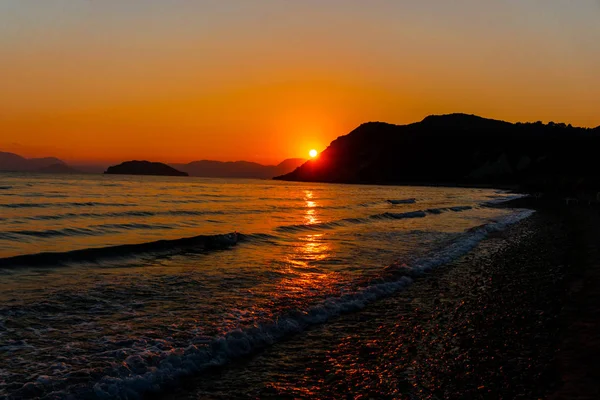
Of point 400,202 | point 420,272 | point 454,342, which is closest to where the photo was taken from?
point 454,342

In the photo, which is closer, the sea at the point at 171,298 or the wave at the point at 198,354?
the wave at the point at 198,354

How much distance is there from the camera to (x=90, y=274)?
14.1 m

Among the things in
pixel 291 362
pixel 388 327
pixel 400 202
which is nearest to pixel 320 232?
pixel 388 327

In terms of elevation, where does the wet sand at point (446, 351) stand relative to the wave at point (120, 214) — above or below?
below

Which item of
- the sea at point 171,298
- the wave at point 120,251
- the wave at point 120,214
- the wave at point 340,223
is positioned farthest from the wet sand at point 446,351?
the wave at point 120,214

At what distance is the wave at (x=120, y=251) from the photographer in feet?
50.1

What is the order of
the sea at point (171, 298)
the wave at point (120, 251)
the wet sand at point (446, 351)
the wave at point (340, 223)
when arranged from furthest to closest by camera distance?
the wave at point (340, 223), the wave at point (120, 251), the sea at point (171, 298), the wet sand at point (446, 351)

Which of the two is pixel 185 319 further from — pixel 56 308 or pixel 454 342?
pixel 454 342

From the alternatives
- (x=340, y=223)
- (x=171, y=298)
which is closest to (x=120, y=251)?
(x=171, y=298)

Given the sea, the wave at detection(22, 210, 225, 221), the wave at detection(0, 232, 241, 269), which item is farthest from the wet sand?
the wave at detection(22, 210, 225, 221)

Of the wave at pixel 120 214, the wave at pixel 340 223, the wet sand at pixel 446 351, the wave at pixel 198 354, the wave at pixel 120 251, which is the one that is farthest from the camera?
the wave at pixel 120 214

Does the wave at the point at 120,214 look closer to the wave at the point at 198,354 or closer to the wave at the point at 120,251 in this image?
the wave at the point at 120,251

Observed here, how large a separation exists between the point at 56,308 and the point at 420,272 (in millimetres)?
11046

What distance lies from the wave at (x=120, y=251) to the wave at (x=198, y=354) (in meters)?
10.1
